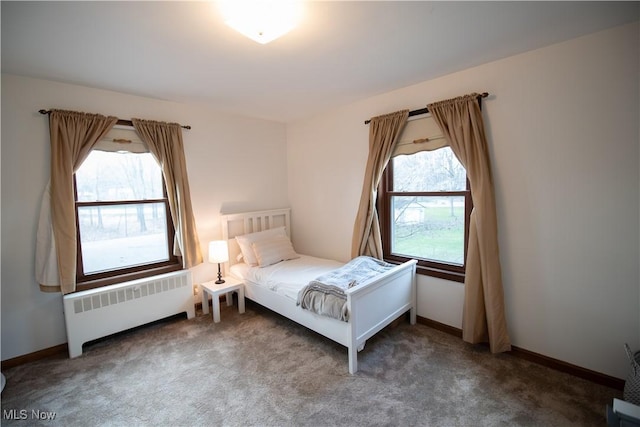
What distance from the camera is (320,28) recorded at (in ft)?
5.73

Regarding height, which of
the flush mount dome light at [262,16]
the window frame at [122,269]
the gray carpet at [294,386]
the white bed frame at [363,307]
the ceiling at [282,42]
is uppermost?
the ceiling at [282,42]

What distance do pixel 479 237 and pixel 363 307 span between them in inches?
44.5

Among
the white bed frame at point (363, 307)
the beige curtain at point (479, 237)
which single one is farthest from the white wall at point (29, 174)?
the beige curtain at point (479, 237)

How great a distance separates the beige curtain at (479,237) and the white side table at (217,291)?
2.36 metres

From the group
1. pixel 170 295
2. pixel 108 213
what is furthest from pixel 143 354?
pixel 108 213

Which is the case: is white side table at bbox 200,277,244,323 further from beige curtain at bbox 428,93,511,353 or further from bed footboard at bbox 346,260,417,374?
beige curtain at bbox 428,93,511,353

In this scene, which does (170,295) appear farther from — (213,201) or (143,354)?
(213,201)

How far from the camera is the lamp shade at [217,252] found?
3.17 meters

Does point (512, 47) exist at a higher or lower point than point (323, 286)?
higher

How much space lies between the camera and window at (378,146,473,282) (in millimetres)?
2637

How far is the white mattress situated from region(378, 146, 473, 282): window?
82 centimetres

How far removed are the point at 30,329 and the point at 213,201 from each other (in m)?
1.96

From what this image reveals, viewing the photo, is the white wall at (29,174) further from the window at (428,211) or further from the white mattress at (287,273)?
the window at (428,211)

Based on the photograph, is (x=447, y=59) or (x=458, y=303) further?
(x=458, y=303)
